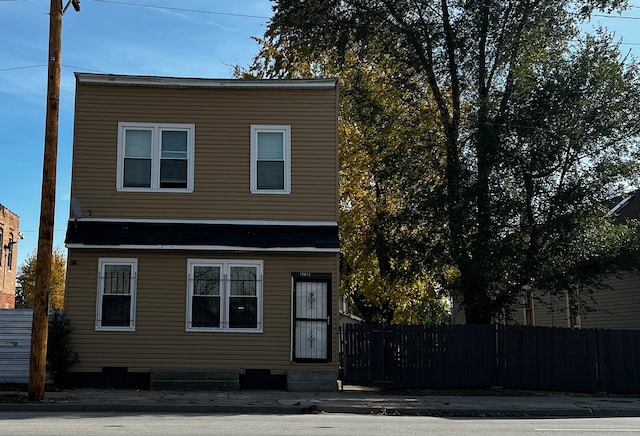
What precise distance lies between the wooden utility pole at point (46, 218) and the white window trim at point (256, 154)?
496cm

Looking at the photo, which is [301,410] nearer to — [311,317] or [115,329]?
[311,317]

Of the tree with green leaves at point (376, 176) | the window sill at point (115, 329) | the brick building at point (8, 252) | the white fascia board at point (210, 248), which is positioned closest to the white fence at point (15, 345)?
the window sill at point (115, 329)

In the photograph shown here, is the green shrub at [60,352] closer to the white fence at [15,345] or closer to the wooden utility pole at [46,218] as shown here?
the white fence at [15,345]

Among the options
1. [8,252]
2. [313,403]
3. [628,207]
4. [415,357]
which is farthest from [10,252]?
[628,207]

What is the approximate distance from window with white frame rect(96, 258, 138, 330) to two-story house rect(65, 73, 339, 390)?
1.0 inches

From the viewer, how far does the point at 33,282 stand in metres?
54.2

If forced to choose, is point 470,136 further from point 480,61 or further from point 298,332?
point 298,332

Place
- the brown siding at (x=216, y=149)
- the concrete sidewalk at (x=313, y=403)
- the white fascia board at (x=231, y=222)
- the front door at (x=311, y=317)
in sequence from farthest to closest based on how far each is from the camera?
1. the brown siding at (x=216, y=149)
2. the white fascia board at (x=231, y=222)
3. the front door at (x=311, y=317)
4. the concrete sidewalk at (x=313, y=403)

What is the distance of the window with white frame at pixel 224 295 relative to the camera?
17781 mm

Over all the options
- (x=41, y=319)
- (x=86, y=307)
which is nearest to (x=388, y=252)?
(x=86, y=307)

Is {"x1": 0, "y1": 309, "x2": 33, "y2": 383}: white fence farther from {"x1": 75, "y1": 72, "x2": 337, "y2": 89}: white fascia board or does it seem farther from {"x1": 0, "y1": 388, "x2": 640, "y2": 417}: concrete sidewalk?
{"x1": 75, "y1": 72, "x2": 337, "y2": 89}: white fascia board

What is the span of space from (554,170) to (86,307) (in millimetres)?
13067

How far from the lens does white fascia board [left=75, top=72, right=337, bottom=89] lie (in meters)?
18.3

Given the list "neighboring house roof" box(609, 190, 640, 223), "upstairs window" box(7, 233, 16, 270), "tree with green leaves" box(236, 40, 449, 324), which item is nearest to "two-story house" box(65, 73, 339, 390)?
"tree with green leaves" box(236, 40, 449, 324)
